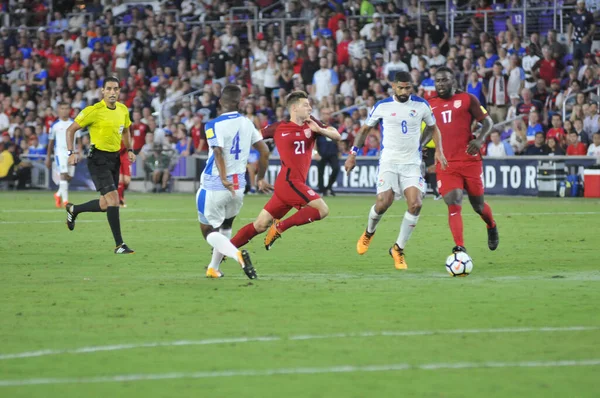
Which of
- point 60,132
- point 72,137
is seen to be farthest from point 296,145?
point 60,132

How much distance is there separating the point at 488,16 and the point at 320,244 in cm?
1786

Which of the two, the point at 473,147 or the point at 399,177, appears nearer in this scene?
the point at 473,147

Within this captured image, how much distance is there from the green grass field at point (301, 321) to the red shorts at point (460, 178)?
0.87 m

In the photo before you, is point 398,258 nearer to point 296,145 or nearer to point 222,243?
point 296,145

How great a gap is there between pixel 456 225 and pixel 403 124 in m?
1.34

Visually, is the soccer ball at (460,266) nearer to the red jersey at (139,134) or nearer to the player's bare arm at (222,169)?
the player's bare arm at (222,169)

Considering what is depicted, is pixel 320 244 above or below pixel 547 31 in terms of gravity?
below

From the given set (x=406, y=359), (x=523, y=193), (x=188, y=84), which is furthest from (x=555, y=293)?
(x=188, y=84)

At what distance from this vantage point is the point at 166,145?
1344 inches

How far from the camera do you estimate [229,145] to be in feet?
37.2

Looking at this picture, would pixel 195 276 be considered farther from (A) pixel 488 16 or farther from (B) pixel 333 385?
(A) pixel 488 16

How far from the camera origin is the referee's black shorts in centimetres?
1508

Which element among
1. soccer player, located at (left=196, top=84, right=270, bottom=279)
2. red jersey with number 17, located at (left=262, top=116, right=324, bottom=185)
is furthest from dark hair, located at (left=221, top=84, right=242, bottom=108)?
red jersey with number 17, located at (left=262, top=116, right=324, bottom=185)

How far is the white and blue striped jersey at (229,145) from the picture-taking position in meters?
11.3
